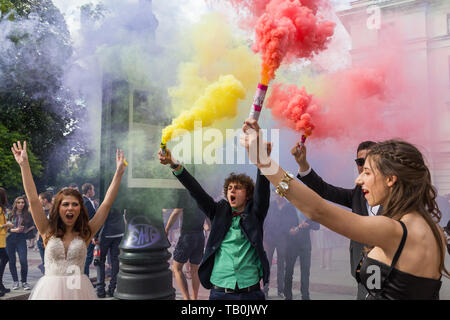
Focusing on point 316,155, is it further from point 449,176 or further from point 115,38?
point 115,38

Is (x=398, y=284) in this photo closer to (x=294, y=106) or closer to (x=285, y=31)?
(x=285, y=31)

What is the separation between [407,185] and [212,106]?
1.94 m

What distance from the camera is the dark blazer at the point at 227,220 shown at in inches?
112

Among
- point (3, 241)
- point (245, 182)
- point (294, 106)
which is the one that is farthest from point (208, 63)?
point (3, 241)

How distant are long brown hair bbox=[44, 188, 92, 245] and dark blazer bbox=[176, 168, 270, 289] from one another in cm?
84

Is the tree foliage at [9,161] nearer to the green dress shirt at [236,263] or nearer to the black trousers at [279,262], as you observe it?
the black trousers at [279,262]

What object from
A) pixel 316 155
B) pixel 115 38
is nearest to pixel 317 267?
pixel 316 155

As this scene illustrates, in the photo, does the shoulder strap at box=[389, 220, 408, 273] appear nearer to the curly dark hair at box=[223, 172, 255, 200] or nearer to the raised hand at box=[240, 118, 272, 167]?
the raised hand at box=[240, 118, 272, 167]

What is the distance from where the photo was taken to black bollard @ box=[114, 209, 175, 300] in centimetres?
363

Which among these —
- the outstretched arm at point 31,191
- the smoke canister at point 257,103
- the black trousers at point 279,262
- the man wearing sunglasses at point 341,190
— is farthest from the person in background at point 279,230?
the smoke canister at point 257,103

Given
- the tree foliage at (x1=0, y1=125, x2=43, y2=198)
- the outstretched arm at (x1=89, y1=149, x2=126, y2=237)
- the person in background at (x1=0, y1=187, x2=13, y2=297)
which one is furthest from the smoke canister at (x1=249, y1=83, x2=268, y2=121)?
the tree foliage at (x1=0, y1=125, x2=43, y2=198)

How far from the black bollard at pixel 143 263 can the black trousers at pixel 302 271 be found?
2.10 meters

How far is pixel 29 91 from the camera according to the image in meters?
5.84

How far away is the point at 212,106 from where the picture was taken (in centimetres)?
317
